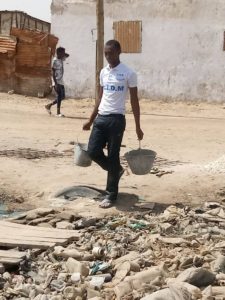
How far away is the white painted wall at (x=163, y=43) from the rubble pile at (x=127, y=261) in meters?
13.0

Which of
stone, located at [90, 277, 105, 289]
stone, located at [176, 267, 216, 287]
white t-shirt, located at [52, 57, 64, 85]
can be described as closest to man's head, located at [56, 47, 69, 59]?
white t-shirt, located at [52, 57, 64, 85]

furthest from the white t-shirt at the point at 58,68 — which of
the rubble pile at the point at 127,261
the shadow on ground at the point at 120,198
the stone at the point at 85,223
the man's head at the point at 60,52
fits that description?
the stone at the point at 85,223

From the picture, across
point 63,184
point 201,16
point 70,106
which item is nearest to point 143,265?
point 63,184

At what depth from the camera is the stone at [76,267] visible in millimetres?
4809

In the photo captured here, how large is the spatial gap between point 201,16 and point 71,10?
406 cm

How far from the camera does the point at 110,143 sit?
21.9ft

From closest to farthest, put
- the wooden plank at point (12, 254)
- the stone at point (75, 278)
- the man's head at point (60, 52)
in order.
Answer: the stone at point (75, 278) → the wooden plank at point (12, 254) → the man's head at point (60, 52)

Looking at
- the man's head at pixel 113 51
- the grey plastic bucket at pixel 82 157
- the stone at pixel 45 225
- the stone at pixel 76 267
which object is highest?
the man's head at pixel 113 51

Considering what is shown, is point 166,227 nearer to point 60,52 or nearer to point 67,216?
point 67,216

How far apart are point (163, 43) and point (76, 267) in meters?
14.9

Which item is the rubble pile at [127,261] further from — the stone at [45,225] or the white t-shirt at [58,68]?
the white t-shirt at [58,68]

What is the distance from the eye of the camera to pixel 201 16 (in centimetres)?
1873

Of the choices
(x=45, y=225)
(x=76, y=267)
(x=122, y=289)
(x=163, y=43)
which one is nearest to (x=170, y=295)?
(x=122, y=289)

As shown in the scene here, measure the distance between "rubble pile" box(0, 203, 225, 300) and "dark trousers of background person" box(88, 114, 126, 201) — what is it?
474 millimetres
